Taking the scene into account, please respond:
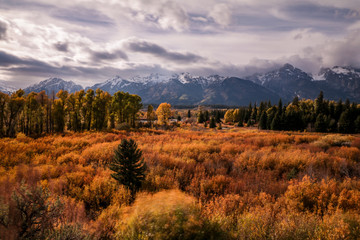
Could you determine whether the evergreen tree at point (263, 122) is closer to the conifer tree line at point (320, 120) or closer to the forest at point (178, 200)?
the conifer tree line at point (320, 120)

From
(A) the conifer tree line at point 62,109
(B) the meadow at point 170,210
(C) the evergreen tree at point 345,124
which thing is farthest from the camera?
(C) the evergreen tree at point 345,124

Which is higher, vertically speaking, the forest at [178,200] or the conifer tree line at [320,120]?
the conifer tree line at [320,120]

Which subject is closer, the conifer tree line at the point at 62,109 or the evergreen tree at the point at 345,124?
the conifer tree line at the point at 62,109

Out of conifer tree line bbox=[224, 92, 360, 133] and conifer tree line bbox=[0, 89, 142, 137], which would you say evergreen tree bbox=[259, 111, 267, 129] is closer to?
conifer tree line bbox=[224, 92, 360, 133]

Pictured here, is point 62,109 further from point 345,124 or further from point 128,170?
point 345,124

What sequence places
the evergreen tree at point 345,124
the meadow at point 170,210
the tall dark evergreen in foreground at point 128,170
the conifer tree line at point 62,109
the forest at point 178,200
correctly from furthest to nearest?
the evergreen tree at point 345,124 → the conifer tree line at point 62,109 → the tall dark evergreen in foreground at point 128,170 → the forest at point 178,200 → the meadow at point 170,210

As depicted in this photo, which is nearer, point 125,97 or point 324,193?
point 324,193

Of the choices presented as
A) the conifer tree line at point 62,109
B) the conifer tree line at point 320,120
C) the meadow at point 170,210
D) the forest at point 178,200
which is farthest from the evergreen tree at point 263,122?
the meadow at point 170,210

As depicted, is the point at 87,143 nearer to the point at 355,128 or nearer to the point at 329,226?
the point at 329,226

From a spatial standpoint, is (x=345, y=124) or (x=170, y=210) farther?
(x=345, y=124)

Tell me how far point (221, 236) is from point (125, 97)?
37.1 meters

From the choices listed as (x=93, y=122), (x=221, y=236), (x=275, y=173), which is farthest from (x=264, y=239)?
(x=93, y=122)

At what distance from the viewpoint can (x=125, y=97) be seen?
123 feet

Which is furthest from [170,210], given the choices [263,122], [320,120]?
[263,122]
